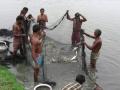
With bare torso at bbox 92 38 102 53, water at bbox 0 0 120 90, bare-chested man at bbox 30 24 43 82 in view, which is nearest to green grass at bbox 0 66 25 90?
bare-chested man at bbox 30 24 43 82

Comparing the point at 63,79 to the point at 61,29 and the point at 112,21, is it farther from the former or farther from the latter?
the point at 112,21

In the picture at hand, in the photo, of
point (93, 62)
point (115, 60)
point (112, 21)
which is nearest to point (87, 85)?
point (93, 62)

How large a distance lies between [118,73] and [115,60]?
2228mm

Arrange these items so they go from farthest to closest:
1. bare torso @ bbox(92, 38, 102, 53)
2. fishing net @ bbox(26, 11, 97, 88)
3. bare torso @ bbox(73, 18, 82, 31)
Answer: bare torso @ bbox(73, 18, 82, 31)
fishing net @ bbox(26, 11, 97, 88)
bare torso @ bbox(92, 38, 102, 53)

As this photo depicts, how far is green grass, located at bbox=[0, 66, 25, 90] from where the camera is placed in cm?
1135

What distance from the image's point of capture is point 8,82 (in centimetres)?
1177

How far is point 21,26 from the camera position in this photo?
13.9 meters

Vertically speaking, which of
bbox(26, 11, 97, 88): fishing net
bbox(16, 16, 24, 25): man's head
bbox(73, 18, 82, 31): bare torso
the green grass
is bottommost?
the green grass

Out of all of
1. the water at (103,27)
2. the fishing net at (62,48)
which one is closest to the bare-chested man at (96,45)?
the fishing net at (62,48)

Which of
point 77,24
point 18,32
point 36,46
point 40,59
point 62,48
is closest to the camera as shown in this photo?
point 40,59

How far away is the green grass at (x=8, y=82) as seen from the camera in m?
11.3

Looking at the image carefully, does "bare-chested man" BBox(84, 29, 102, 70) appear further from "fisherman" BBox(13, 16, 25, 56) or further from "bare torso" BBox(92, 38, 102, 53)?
"fisherman" BBox(13, 16, 25, 56)

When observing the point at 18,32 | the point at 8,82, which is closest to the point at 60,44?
the point at 18,32

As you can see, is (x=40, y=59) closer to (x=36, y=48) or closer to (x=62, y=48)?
(x=36, y=48)
